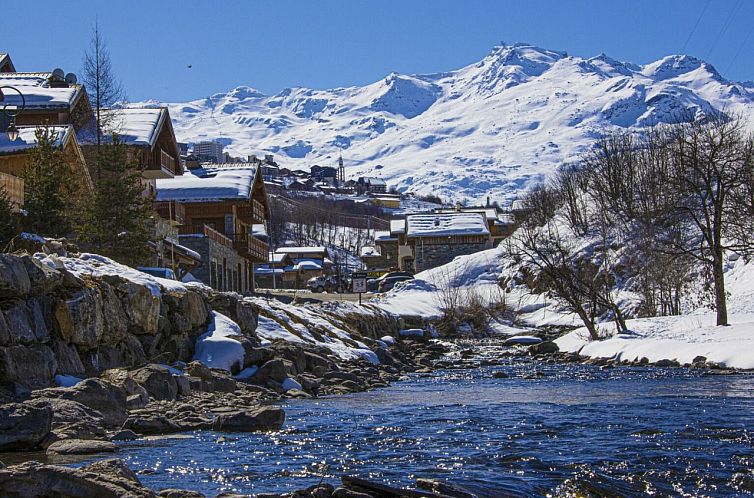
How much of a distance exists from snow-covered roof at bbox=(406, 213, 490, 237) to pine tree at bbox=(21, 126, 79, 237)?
52671 millimetres

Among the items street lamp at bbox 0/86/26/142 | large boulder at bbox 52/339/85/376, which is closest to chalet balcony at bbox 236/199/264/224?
street lamp at bbox 0/86/26/142

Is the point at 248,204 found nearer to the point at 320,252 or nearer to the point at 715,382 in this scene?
the point at 715,382

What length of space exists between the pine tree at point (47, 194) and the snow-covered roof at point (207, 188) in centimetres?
2050

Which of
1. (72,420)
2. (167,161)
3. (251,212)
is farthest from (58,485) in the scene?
(251,212)

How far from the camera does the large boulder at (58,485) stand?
8.10 m

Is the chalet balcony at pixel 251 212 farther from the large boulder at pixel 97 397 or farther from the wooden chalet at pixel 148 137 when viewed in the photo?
the large boulder at pixel 97 397

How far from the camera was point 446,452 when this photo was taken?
12438 mm

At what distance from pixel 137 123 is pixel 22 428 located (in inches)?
1396

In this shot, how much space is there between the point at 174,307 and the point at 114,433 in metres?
8.19

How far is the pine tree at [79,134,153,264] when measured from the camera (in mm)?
28656

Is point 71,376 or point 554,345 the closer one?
point 71,376

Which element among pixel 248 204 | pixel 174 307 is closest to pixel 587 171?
pixel 248 204

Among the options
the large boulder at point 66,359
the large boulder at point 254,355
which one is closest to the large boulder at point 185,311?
the large boulder at point 254,355

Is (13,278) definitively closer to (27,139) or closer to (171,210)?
(27,139)
